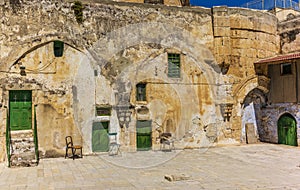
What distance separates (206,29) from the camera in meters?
16.4

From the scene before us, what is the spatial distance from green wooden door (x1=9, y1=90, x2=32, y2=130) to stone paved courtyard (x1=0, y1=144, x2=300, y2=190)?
5.59ft

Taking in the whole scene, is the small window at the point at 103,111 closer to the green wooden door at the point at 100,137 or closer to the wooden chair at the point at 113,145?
the green wooden door at the point at 100,137

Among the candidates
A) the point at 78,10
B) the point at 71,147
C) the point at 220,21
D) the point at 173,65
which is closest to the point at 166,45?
the point at 173,65

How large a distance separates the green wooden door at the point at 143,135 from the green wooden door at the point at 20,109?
471 cm

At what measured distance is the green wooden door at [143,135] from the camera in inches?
588

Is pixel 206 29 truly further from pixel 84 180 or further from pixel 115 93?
pixel 84 180

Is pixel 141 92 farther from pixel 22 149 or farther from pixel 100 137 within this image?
pixel 22 149

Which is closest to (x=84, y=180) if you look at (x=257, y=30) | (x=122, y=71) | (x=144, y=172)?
(x=144, y=172)

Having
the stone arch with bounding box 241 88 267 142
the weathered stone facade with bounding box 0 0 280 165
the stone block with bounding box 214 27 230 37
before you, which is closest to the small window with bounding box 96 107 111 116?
the weathered stone facade with bounding box 0 0 280 165

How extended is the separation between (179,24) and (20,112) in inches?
328

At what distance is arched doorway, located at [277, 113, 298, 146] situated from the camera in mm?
16281

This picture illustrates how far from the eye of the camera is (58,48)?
1378 centimetres

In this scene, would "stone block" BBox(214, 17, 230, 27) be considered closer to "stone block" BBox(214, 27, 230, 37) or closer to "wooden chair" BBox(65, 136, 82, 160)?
"stone block" BBox(214, 27, 230, 37)

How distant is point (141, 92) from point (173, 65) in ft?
6.96
